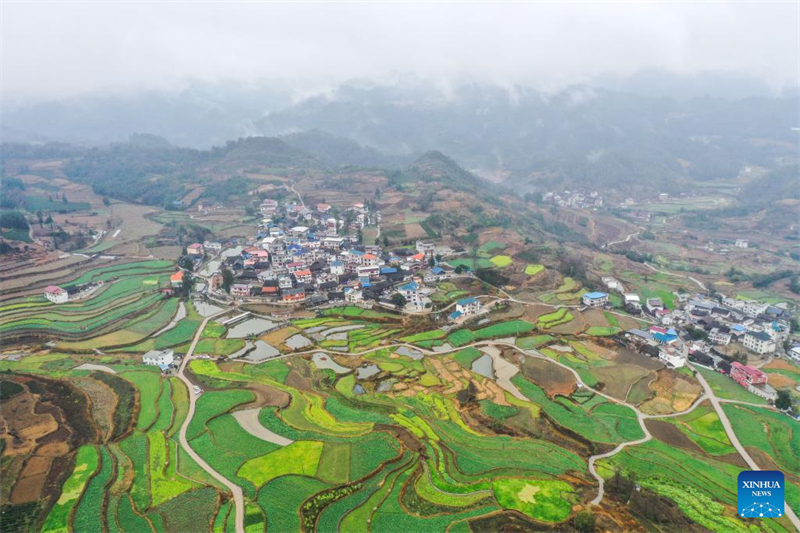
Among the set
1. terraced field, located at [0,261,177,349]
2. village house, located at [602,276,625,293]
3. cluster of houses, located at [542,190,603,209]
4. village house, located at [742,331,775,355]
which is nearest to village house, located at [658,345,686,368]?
village house, located at [742,331,775,355]

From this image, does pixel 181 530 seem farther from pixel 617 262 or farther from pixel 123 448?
pixel 617 262

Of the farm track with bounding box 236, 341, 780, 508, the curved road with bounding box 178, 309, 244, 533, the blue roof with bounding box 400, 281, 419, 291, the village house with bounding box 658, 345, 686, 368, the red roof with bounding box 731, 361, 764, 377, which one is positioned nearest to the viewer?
the curved road with bounding box 178, 309, 244, 533

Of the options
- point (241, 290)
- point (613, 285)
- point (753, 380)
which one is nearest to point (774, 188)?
point (613, 285)

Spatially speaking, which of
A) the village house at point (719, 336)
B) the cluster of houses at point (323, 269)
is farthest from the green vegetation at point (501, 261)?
the village house at point (719, 336)

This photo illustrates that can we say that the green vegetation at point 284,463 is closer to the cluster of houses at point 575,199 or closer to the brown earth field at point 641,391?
the brown earth field at point 641,391

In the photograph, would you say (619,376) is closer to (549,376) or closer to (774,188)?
(549,376)

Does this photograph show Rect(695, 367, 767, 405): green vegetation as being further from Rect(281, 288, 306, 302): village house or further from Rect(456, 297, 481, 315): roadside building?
Rect(281, 288, 306, 302): village house
